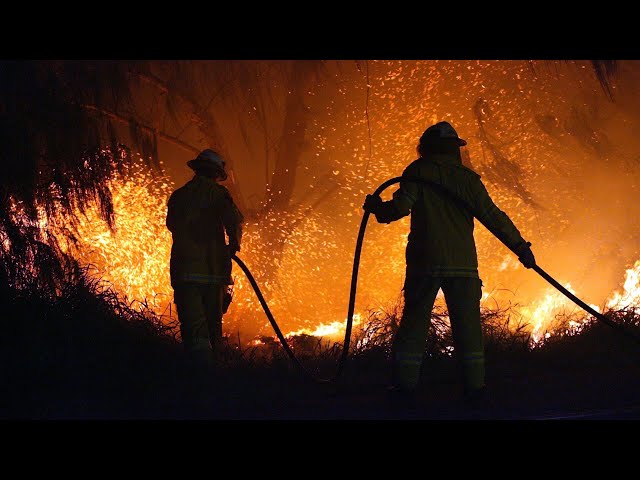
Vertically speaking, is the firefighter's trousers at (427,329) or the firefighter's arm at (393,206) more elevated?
the firefighter's arm at (393,206)

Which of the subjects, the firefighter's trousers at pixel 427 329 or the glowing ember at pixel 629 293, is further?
the glowing ember at pixel 629 293

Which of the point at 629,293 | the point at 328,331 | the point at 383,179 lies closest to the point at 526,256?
the point at 629,293

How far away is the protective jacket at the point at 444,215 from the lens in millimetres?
5035

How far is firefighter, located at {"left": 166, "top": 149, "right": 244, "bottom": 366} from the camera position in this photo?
609cm

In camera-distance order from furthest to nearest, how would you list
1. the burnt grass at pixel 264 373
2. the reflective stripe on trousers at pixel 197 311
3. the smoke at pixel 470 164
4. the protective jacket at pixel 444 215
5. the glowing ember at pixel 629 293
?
1. the smoke at pixel 470 164
2. the glowing ember at pixel 629 293
3. the reflective stripe on trousers at pixel 197 311
4. the protective jacket at pixel 444 215
5. the burnt grass at pixel 264 373

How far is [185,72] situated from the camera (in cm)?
795

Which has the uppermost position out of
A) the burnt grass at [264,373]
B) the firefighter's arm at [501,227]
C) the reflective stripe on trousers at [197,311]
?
the firefighter's arm at [501,227]

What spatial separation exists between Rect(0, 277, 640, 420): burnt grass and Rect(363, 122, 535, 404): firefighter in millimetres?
258

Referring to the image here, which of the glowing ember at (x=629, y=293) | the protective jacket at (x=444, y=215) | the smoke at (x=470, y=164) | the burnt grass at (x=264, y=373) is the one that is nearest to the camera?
the burnt grass at (x=264, y=373)

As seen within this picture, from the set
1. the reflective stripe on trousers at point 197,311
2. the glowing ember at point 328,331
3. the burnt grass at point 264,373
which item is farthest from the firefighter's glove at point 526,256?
the glowing ember at point 328,331

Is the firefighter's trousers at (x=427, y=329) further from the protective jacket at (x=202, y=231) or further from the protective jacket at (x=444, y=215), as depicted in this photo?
the protective jacket at (x=202, y=231)

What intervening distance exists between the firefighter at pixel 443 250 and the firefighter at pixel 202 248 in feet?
5.16

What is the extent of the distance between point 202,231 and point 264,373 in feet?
3.92

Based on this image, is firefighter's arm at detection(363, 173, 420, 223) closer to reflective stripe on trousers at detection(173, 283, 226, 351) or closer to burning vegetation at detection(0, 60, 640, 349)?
reflective stripe on trousers at detection(173, 283, 226, 351)
